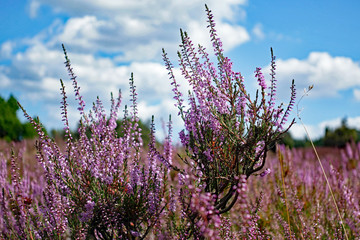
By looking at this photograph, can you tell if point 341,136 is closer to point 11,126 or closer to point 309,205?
point 309,205

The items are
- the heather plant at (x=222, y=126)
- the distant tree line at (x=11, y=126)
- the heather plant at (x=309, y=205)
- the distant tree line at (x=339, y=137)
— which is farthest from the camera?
the distant tree line at (x=11, y=126)

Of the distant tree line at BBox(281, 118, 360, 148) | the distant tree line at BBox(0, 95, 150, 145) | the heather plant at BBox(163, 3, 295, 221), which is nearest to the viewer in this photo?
the heather plant at BBox(163, 3, 295, 221)

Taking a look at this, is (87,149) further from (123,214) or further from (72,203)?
(123,214)

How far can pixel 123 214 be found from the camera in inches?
137

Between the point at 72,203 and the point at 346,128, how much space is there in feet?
65.9

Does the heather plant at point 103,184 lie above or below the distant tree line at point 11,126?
below

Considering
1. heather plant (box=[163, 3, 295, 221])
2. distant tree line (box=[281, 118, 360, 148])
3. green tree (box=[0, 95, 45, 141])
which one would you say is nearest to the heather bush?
heather plant (box=[163, 3, 295, 221])

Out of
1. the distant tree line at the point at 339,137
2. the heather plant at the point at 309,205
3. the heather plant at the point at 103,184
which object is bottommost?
the heather plant at the point at 309,205

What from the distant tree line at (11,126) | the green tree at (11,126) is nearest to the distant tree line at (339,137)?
the distant tree line at (11,126)

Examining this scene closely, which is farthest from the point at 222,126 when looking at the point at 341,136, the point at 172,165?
the point at 341,136

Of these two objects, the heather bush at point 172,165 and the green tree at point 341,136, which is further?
the green tree at point 341,136

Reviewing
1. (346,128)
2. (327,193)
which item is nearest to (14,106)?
(346,128)

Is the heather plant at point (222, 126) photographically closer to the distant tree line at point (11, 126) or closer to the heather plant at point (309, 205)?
the heather plant at point (309, 205)

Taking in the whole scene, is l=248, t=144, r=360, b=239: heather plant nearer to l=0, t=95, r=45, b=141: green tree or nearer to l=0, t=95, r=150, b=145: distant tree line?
l=0, t=95, r=150, b=145: distant tree line
